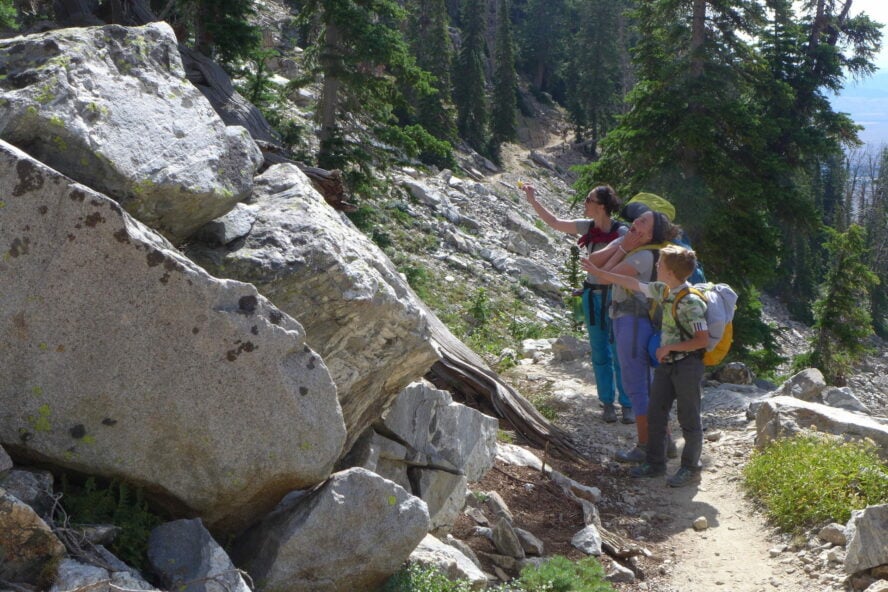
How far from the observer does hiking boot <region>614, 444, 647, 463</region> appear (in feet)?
24.8

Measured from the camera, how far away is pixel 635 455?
7621 mm

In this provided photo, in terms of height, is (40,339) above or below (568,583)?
above

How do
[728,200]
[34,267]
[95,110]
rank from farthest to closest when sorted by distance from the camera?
[728,200] → [95,110] → [34,267]

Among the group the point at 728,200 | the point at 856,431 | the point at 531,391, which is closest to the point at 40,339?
the point at 856,431

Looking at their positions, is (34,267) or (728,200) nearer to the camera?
(34,267)

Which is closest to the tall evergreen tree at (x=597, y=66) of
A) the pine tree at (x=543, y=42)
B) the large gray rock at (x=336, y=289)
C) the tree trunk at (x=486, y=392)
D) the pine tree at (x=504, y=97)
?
the pine tree at (x=504, y=97)

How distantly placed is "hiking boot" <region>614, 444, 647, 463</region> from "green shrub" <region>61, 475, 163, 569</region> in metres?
4.82

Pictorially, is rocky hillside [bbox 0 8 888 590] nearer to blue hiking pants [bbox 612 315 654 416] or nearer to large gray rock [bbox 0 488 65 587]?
large gray rock [bbox 0 488 65 587]

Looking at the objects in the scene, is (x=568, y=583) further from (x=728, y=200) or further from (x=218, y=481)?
(x=728, y=200)

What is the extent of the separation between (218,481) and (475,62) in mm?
52138

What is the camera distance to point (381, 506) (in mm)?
4121

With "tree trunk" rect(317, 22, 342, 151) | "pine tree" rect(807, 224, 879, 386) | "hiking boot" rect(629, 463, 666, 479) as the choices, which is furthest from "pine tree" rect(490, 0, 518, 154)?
"hiking boot" rect(629, 463, 666, 479)

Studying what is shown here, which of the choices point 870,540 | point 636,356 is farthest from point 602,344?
point 870,540

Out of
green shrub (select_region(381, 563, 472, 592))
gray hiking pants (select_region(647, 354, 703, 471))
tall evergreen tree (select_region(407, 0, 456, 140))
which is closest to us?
green shrub (select_region(381, 563, 472, 592))
